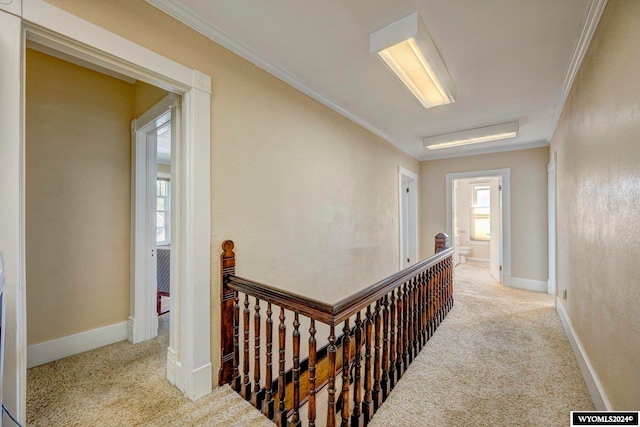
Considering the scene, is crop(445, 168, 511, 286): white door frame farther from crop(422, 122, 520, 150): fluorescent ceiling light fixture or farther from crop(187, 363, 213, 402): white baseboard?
crop(187, 363, 213, 402): white baseboard

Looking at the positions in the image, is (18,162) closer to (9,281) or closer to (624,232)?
(9,281)

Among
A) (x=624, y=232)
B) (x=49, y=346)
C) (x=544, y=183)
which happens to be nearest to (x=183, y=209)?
(x=49, y=346)

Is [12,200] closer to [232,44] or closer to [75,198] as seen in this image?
[75,198]

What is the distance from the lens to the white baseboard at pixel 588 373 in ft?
5.23

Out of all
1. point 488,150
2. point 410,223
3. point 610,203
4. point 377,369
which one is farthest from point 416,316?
point 488,150

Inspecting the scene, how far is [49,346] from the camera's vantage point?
83.2 inches

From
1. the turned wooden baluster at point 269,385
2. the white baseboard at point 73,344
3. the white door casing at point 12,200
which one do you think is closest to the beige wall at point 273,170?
the white door casing at point 12,200

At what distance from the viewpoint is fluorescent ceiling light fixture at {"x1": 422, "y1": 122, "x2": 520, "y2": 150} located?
3537 mm

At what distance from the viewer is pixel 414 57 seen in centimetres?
200

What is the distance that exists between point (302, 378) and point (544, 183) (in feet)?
→ 15.4

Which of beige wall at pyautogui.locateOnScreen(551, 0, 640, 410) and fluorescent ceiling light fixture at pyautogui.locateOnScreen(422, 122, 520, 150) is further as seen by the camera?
fluorescent ceiling light fixture at pyautogui.locateOnScreen(422, 122, 520, 150)

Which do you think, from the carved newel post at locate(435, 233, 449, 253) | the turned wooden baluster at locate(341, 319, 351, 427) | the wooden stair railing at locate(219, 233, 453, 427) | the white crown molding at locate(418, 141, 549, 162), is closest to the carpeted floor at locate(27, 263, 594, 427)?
the wooden stair railing at locate(219, 233, 453, 427)

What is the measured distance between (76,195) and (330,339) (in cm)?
243

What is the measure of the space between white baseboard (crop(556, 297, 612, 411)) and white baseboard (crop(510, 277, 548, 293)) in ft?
6.19
